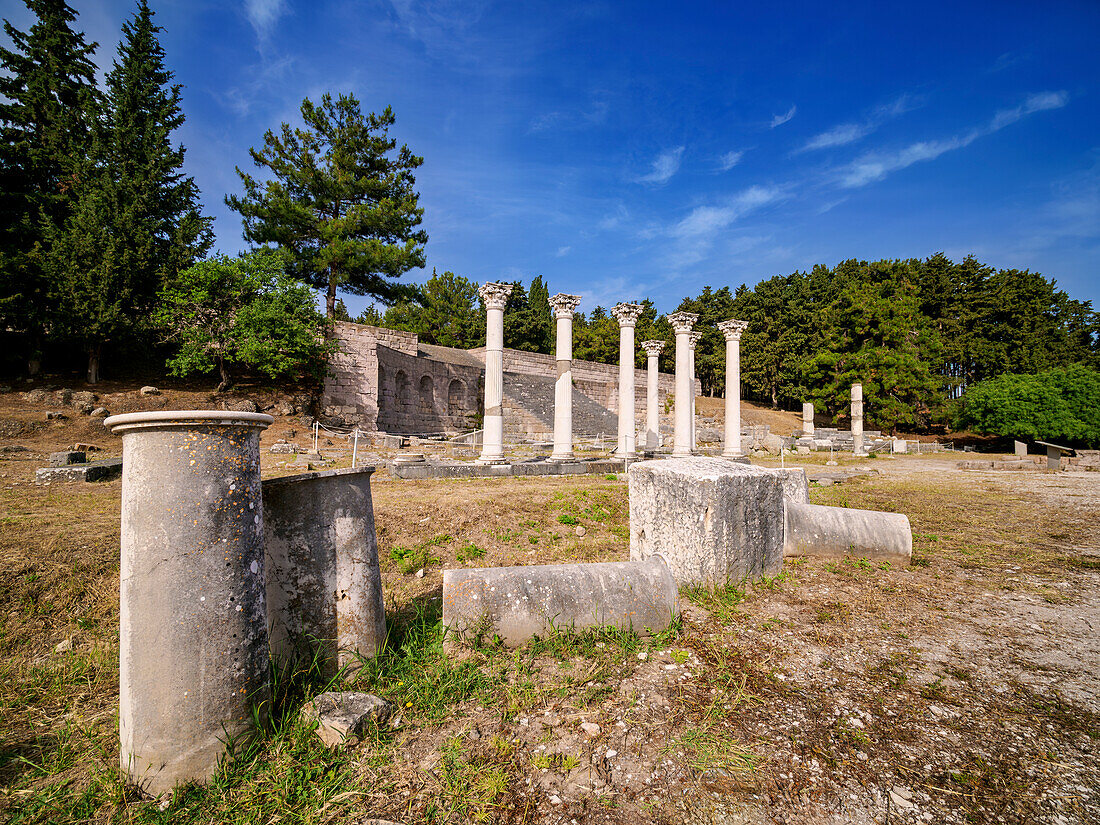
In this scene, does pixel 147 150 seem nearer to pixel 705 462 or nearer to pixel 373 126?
pixel 373 126

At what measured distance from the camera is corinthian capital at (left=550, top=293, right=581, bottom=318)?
54.8ft

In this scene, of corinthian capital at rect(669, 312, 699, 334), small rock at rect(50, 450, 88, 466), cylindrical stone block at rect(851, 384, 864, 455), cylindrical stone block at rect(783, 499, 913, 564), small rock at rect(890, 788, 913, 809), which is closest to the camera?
small rock at rect(890, 788, 913, 809)

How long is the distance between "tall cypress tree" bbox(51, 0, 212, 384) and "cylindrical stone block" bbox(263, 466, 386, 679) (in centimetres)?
2063

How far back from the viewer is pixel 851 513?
577 cm

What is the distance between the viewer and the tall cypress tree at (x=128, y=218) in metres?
17.0

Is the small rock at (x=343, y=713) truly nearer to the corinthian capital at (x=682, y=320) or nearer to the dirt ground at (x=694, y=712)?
the dirt ground at (x=694, y=712)

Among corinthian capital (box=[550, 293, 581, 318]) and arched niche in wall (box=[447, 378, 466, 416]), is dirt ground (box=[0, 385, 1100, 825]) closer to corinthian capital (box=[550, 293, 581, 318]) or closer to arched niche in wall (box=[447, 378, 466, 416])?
corinthian capital (box=[550, 293, 581, 318])

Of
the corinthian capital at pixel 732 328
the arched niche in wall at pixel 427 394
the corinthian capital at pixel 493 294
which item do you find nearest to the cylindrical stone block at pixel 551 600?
the corinthian capital at pixel 493 294

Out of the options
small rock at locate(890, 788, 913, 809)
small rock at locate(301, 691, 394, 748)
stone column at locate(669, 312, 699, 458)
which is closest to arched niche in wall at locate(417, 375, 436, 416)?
stone column at locate(669, 312, 699, 458)

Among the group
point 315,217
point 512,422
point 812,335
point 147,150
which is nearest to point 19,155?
point 147,150

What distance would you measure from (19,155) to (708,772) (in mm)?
29613

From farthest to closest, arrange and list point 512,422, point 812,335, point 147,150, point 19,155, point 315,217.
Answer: point 812,335 → point 512,422 → point 315,217 → point 147,150 → point 19,155

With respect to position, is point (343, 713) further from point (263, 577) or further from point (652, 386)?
point (652, 386)

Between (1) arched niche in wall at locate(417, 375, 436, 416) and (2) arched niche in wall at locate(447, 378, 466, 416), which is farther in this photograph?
(2) arched niche in wall at locate(447, 378, 466, 416)
